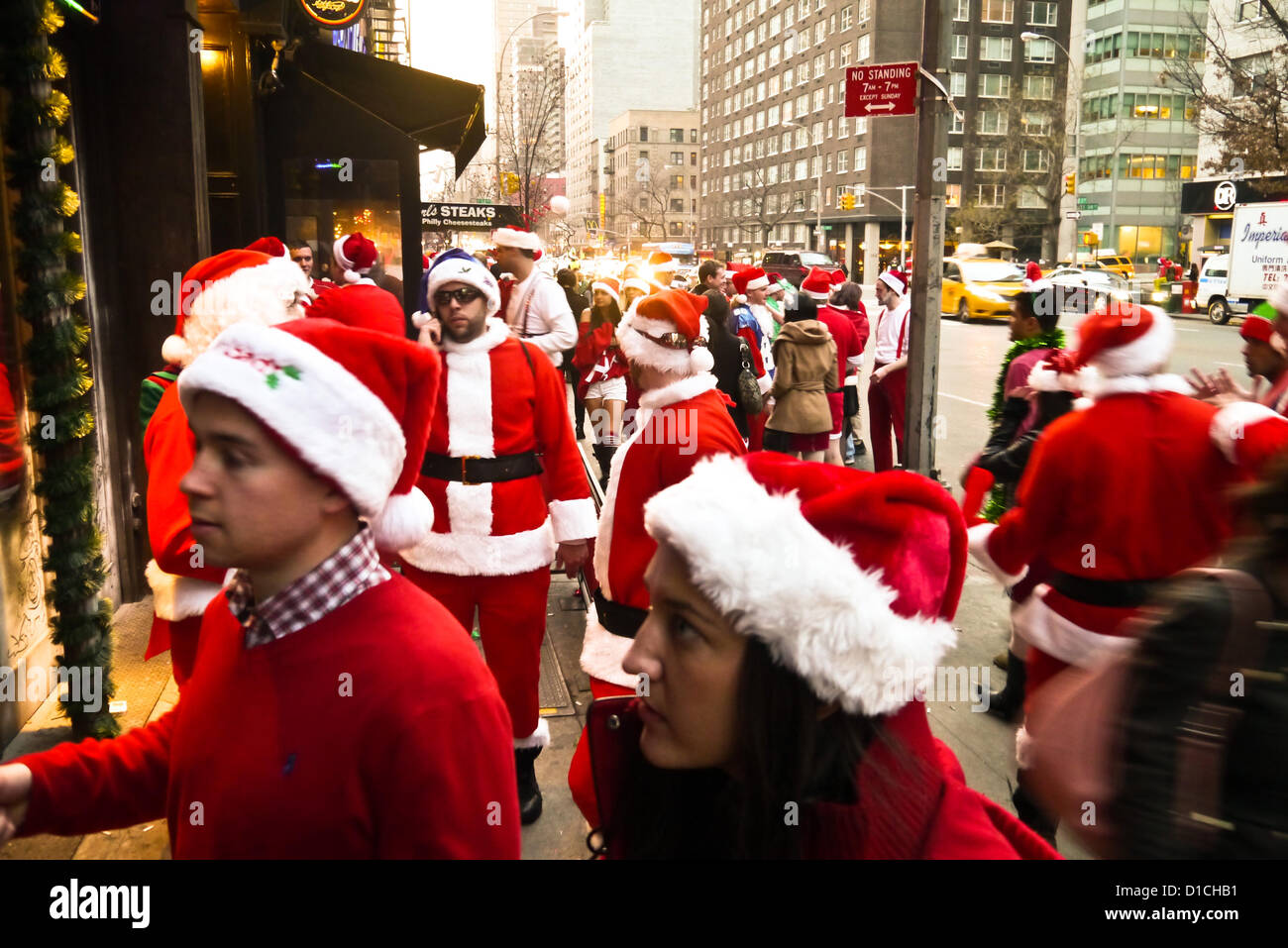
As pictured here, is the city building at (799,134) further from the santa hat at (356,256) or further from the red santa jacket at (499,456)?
the red santa jacket at (499,456)

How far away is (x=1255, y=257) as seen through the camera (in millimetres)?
Result: 27016

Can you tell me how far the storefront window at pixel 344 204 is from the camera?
420 inches

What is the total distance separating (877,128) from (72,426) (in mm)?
75215

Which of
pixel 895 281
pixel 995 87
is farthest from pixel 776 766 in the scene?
pixel 995 87

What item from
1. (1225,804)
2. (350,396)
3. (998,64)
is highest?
(998,64)

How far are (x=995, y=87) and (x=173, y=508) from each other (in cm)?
8474

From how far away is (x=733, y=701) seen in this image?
1.57 metres

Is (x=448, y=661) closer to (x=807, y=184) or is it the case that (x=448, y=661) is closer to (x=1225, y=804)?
(x=1225, y=804)

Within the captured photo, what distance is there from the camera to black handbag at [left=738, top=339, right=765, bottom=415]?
25.3 feet

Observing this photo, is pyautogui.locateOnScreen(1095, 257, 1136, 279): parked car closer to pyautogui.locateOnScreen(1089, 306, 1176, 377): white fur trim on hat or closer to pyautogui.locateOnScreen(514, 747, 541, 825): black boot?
pyautogui.locateOnScreen(1089, 306, 1176, 377): white fur trim on hat

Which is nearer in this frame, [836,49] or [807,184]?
[836,49]

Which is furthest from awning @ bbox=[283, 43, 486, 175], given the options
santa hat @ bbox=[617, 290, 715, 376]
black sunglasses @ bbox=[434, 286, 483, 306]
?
santa hat @ bbox=[617, 290, 715, 376]

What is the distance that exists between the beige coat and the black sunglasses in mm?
5127
